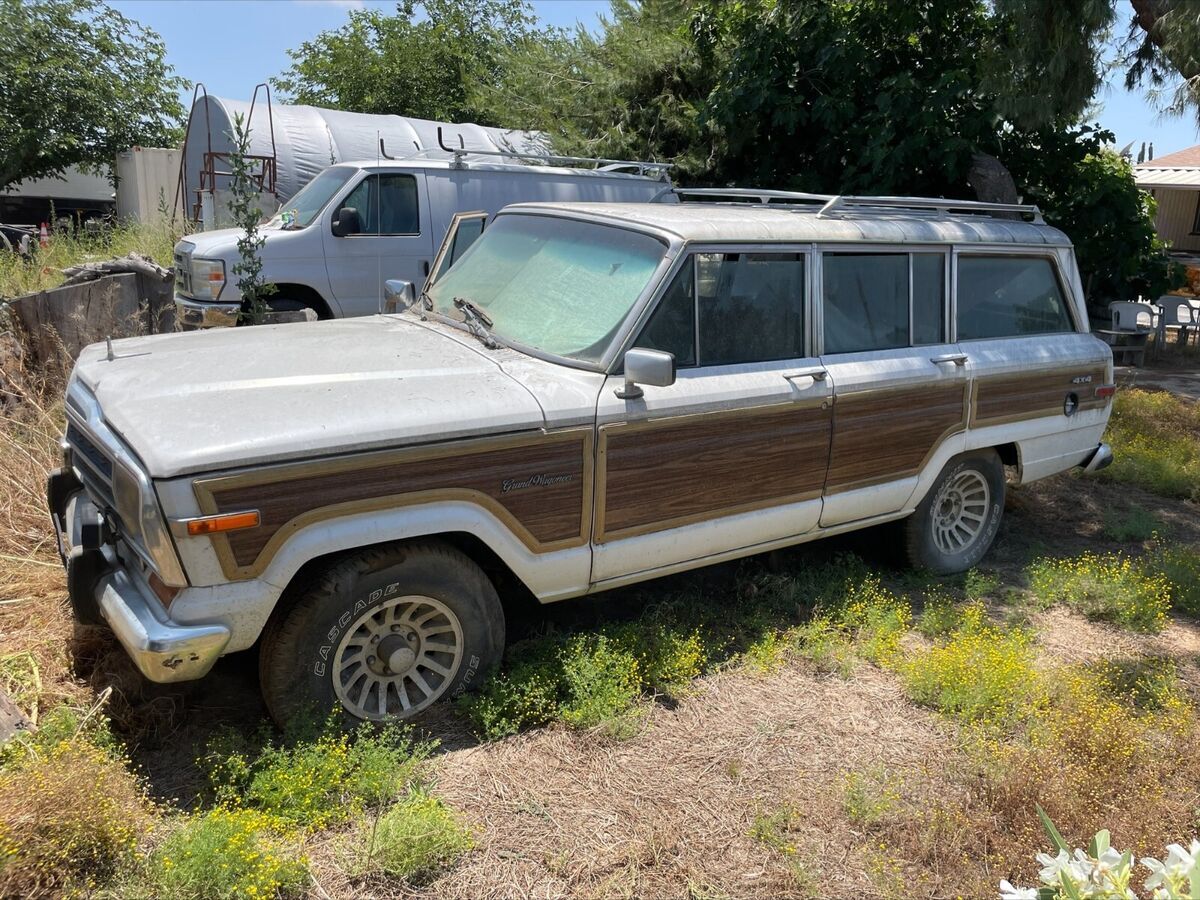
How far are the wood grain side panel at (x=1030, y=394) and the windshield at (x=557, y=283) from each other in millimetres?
2218

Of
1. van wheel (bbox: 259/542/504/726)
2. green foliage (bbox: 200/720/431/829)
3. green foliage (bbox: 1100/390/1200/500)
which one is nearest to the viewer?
green foliage (bbox: 200/720/431/829)

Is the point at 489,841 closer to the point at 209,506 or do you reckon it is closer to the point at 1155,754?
the point at 209,506

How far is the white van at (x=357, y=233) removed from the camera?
28.9 feet

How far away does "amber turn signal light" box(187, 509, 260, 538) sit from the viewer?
3051 mm

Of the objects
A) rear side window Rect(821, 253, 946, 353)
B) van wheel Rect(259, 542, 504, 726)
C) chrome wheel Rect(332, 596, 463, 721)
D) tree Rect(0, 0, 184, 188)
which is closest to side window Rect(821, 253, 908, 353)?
rear side window Rect(821, 253, 946, 353)

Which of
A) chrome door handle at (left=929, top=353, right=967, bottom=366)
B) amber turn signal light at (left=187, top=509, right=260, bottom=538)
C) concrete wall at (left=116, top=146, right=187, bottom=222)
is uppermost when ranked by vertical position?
concrete wall at (left=116, top=146, right=187, bottom=222)

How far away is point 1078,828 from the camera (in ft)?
11.0

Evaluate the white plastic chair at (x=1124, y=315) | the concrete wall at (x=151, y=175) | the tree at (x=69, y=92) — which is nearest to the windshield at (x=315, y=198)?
the white plastic chair at (x=1124, y=315)

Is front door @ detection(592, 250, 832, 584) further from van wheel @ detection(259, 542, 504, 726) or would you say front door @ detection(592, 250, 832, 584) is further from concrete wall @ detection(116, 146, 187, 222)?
concrete wall @ detection(116, 146, 187, 222)

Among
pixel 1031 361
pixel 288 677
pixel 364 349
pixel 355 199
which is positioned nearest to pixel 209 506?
pixel 288 677

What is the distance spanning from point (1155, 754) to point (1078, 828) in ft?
2.44

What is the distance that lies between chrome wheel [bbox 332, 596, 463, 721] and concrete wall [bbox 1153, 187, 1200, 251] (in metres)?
30.1

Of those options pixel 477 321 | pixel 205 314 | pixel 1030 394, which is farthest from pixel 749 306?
pixel 205 314

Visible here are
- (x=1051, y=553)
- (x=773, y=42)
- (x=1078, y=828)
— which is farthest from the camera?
(x=773, y=42)
